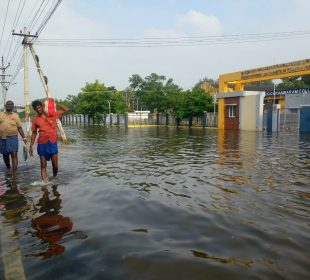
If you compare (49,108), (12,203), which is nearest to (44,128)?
(49,108)

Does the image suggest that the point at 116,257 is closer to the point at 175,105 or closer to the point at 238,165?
the point at 238,165

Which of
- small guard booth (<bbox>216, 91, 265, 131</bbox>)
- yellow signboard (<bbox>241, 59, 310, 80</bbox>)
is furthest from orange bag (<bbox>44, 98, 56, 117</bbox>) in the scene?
small guard booth (<bbox>216, 91, 265, 131</bbox>)

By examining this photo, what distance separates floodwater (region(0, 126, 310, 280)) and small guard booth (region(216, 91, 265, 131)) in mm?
25564

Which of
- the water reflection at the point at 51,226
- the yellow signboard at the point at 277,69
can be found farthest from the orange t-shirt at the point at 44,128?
the yellow signboard at the point at 277,69

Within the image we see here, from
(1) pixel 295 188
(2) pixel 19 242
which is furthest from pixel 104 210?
(1) pixel 295 188

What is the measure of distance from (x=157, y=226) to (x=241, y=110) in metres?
31.5

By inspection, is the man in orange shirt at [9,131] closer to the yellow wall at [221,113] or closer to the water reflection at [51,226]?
the water reflection at [51,226]

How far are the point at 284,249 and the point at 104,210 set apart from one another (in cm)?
263

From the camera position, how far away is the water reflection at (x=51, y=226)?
11.8 ft

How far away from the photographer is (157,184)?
7.02 m

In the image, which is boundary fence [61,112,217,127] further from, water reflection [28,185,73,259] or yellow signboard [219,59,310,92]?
water reflection [28,185,73,259]

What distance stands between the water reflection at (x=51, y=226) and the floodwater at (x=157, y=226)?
0.01m

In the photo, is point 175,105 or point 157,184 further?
point 175,105

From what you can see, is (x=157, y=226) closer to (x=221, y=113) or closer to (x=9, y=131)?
(x=9, y=131)
